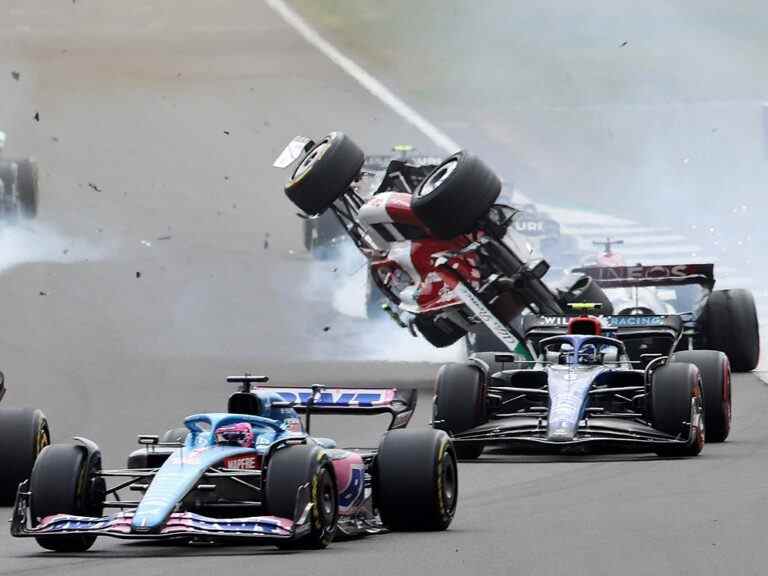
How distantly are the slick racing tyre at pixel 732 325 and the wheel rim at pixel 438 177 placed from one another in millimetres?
4960

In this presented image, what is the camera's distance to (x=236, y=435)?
13852 millimetres

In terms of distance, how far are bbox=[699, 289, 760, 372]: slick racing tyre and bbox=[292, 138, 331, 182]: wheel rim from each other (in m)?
5.33

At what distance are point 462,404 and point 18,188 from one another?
20.9 m

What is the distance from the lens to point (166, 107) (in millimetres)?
56625

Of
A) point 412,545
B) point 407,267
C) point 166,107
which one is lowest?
point 412,545

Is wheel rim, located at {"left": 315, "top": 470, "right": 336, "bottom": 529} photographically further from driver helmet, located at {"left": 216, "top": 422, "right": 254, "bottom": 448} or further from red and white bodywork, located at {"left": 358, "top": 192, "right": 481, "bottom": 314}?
red and white bodywork, located at {"left": 358, "top": 192, "right": 481, "bottom": 314}

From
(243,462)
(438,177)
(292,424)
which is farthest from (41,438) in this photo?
(438,177)

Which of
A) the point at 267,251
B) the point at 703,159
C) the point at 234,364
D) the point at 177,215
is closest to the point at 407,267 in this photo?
the point at 234,364

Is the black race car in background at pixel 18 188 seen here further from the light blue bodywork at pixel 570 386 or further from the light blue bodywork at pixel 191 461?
the light blue bodywork at pixel 191 461

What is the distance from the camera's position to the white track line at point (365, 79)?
178ft

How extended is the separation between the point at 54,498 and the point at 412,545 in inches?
84.7

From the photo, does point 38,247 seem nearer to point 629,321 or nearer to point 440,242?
point 440,242

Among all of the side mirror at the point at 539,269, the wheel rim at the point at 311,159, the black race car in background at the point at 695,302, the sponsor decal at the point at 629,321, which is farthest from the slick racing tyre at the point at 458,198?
the sponsor decal at the point at 629,321

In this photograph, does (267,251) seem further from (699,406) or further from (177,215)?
(699,406)
